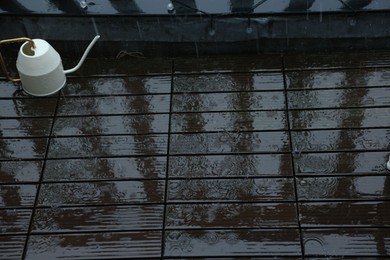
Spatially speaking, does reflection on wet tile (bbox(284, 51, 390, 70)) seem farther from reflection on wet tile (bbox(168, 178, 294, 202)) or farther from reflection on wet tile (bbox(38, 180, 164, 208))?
reflection on wet tile (bbox(38, 180, 164, 208))

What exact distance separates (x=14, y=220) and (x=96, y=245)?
0.46 metres

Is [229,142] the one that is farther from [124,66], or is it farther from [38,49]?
[38,49]

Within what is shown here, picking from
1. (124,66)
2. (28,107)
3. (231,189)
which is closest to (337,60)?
(231,189)

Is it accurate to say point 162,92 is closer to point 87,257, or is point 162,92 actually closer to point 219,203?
point 219,203

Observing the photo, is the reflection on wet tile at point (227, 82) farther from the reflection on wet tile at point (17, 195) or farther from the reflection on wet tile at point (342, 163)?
the reflection on wet tile at point (17, 195)

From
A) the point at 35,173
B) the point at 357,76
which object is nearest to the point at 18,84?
the point at 35,173

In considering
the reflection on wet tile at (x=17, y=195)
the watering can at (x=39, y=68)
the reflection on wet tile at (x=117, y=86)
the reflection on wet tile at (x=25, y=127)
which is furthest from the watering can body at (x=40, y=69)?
the reflection on wet tile at (x=17, y=195)

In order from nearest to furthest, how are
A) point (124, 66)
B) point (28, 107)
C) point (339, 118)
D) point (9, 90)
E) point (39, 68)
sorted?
point (339, 118), point (39, 68), point (28, 107), point (9, 90), point (124, 66)

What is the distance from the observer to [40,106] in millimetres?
3715

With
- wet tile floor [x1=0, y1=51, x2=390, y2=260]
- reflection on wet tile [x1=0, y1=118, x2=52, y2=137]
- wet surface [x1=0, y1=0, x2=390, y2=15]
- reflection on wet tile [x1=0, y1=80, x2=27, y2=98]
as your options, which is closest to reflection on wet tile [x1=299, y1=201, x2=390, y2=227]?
wet tile floor [x1=0, y1=51, x2=390, y2=260]

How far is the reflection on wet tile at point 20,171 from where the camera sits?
331cm

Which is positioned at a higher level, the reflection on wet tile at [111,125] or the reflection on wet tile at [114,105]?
the reflection on wet tile at [114,105]

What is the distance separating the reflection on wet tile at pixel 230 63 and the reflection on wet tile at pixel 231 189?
0.89 m

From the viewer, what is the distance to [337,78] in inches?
147
